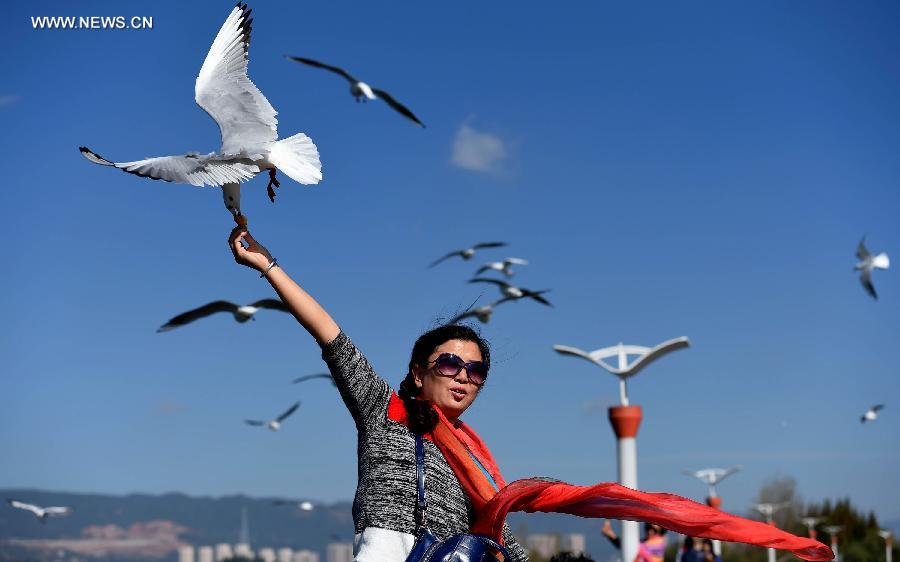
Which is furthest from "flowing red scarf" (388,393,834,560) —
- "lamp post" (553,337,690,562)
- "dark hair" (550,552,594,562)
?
"lamp post" (553,337,690,562)

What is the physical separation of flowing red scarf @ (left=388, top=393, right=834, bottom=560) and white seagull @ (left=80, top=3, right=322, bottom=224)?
2.62 feet

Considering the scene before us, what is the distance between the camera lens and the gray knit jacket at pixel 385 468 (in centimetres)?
344

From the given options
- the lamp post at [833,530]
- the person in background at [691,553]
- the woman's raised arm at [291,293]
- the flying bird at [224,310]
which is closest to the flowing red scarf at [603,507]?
the woman's raised arm at [291,293]

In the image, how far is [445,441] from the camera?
3.58 meters

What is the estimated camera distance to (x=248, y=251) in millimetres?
3531

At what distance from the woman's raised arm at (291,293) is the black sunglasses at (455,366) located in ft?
1.07

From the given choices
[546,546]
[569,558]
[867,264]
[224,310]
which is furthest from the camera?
[546,546]

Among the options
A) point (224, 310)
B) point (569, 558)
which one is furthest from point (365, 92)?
point (569, 558)

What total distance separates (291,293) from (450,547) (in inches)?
31.5

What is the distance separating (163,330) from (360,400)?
9614mm

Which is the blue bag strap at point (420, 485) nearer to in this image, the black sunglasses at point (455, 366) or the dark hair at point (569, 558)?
the black sunglasses at point (455, 366)

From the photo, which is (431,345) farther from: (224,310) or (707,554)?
(224,310)

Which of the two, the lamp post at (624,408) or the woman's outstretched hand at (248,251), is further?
the lamp post at (624,408)

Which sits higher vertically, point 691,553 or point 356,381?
point 691,553
